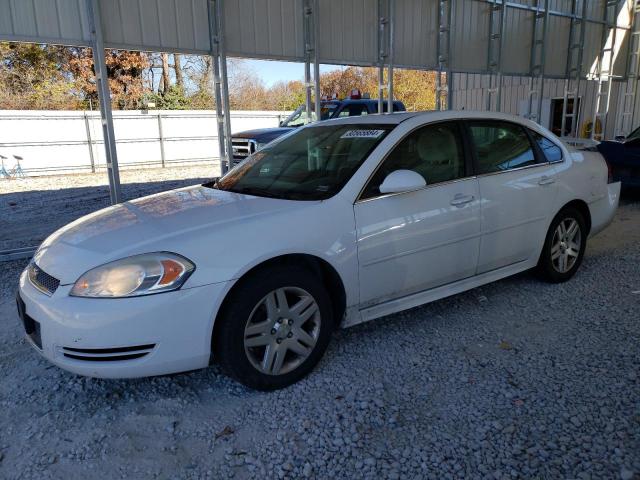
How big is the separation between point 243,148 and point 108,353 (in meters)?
9.12

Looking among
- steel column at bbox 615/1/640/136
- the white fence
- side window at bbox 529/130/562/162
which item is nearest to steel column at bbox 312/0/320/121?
side window at bbox 529/130/562/162

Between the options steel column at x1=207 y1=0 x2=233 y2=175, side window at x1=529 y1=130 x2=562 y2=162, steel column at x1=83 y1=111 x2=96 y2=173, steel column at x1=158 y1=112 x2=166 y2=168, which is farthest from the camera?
steel column at x1=158 y1=112 x2=166 y2=168

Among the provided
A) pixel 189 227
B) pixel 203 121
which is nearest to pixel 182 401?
pixel 189 227

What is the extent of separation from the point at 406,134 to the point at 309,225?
3.53 ft

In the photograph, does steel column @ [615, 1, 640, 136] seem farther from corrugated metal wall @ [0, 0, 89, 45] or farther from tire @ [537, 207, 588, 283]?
corrugated metal wall @ [0, 0, 89, 45]

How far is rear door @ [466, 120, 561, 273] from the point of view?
12.6 feet

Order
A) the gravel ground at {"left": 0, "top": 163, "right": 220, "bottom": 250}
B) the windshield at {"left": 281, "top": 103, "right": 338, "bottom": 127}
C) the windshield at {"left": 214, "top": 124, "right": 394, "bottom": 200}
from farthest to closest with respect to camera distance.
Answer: the windshield at {"left": 281, "top": 103, "right": 338, "bottom": 127} → the gravel ground at {"left": 0, "top": 163, "right": 220, "bottom": 250} → the windshield at {"left": 214, "top": 124, "right": 394, "bottom": 200}

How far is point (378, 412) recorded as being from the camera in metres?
A: 2.72

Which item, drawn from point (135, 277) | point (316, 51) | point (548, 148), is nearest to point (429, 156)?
point (548, 148)

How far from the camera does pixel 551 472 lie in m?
2.25

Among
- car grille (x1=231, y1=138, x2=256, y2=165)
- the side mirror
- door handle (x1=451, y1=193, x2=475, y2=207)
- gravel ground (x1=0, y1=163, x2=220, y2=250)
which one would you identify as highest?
the side mirror

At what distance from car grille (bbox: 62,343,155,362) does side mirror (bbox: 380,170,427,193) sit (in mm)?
1656

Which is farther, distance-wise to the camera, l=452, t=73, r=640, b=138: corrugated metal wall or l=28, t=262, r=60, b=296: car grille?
l=452, t=73, r=640, b=138: corrugated metal wall

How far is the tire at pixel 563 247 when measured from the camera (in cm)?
445
